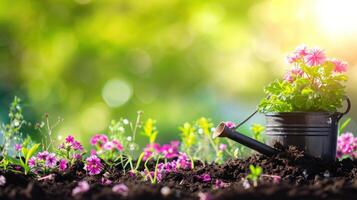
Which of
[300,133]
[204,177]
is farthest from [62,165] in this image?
[300,133]

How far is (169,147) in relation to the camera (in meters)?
3.77

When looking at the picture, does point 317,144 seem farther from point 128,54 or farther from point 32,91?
point 32,91

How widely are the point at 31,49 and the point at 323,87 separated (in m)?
4.44

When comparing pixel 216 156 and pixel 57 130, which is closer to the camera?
pixel 216 156

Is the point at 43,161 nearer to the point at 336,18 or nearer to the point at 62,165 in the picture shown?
the point at 62,165

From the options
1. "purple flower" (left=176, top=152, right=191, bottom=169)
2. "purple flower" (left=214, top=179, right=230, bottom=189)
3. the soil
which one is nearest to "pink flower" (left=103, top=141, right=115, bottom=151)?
the soil

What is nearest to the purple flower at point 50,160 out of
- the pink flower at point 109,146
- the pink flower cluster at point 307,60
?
the pink flower at point 109,146

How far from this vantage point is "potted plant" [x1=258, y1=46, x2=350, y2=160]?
10.3 ft

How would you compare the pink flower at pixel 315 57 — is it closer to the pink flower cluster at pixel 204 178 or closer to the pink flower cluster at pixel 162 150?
the pink flower cluster at pixel 204 178

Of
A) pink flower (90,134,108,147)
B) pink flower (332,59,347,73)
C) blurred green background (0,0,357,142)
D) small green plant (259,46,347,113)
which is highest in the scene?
blurred green background (0,0,357,142)

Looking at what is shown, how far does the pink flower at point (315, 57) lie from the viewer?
3256 millimetres

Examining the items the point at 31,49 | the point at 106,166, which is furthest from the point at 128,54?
→ the point at 106,166

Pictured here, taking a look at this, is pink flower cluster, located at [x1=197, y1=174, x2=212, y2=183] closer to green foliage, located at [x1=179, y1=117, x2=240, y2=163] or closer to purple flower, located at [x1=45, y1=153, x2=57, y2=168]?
green foliage, located at [x1=179, y1=117, x2=240, y2=163]

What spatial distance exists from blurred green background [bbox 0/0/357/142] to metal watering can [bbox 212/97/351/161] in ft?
10.4
